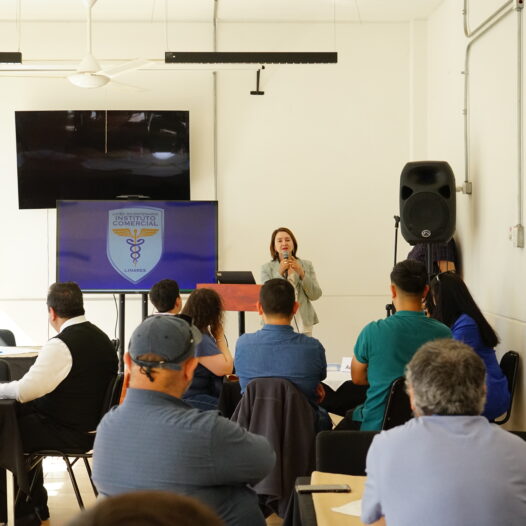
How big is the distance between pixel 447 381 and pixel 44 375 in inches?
97.7

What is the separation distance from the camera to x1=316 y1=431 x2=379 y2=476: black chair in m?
2.81

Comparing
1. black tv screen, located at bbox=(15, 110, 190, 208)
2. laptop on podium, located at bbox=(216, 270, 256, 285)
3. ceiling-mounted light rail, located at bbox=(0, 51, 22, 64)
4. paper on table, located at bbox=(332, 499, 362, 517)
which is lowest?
Answer: paper on table, located at bbox=(332, 499, 362, 517)

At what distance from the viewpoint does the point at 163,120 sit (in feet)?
26.4

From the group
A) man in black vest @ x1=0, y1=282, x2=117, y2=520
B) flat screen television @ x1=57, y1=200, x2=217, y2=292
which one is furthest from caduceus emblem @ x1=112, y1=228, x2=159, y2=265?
man in black vest @ x1=0, y1=282, x2=117, y2=520

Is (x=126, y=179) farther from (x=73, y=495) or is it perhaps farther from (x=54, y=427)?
(x=54, y=427)

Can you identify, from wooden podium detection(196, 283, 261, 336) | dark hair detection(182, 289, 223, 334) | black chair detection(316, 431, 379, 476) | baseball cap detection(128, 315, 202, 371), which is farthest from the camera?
wooden podium detection(196, 283, 261, 336)

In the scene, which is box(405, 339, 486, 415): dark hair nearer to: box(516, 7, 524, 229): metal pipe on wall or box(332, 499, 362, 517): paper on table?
box(332, 499, 362, 517): paper on table

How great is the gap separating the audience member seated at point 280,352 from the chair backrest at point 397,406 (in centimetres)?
37

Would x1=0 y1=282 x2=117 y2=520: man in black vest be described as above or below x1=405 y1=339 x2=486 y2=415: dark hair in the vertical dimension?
below

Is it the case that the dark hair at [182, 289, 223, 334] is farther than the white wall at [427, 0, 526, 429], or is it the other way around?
the white wall at [427, 0, 526, 429]

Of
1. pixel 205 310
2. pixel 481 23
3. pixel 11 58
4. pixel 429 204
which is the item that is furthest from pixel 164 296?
pixel 481 23

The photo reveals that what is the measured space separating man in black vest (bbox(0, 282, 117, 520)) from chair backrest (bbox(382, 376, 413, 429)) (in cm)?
148

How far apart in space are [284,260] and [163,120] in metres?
2.24

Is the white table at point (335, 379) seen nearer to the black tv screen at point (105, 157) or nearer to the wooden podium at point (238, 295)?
the wooden podium at point (238, 295)
